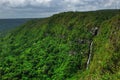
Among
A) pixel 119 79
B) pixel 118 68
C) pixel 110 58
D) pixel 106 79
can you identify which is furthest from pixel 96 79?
pixel 110 58

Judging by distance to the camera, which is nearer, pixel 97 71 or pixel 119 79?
pixel 119 79

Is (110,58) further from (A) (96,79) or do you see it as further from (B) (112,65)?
(A) (96,79)

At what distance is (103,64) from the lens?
194 m

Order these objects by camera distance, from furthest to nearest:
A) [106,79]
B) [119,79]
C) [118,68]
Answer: [118,68]
[106,79]
[119,79]

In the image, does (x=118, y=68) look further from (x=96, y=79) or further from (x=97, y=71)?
(x=96, y=79)

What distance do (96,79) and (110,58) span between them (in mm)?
48357

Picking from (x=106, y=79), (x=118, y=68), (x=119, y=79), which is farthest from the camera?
(x=118, y=68)

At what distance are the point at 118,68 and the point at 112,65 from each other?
7.21 meters

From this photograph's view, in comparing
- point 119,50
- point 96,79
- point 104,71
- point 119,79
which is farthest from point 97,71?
point 119,79

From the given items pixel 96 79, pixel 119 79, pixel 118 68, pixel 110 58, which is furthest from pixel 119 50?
pixel 119 79

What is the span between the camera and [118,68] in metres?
181

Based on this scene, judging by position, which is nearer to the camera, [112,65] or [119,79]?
[119,79]

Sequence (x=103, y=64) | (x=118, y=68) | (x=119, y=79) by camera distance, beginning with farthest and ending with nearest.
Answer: (x=103, y=64) → (x=118, y=68) → (x=119, y=79)

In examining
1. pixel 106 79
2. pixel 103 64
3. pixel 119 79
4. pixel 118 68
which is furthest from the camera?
pixel 103 64
